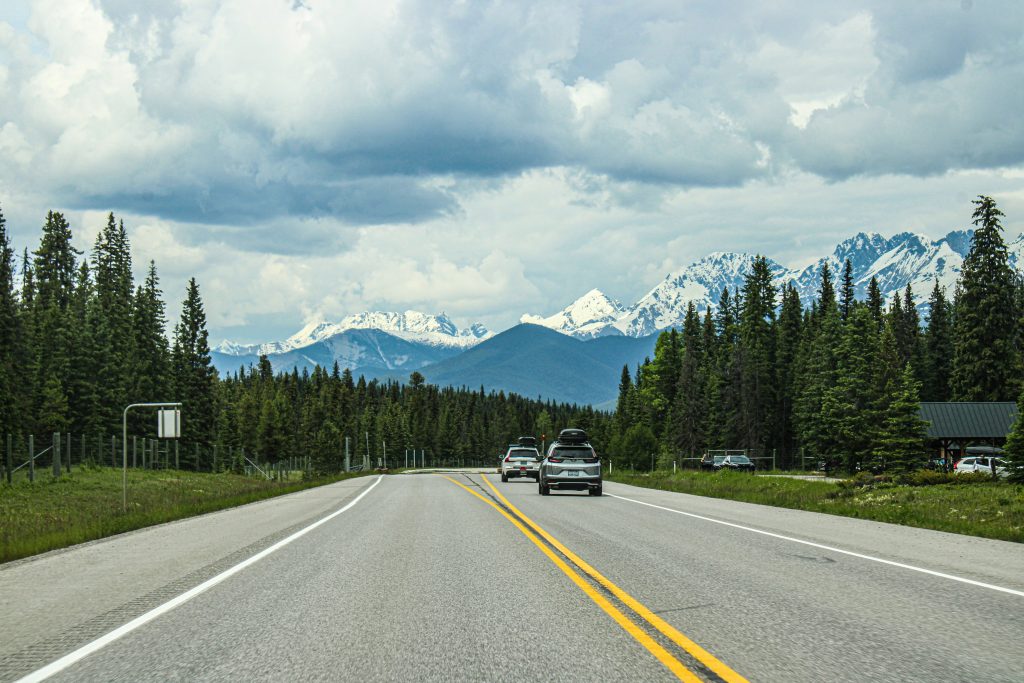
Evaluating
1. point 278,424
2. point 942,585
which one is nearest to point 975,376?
point 942,585

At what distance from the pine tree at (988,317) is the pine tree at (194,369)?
69.2 meters

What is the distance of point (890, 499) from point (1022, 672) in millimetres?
20268

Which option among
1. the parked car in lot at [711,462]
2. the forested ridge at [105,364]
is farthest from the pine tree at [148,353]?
the parked car in lot at [711,462]

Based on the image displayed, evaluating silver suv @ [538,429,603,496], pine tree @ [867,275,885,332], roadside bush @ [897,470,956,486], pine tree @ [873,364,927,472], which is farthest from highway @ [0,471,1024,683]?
pine tree @ [867,275,885,332]

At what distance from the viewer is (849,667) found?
20.6 feet

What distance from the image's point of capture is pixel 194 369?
3706 inches

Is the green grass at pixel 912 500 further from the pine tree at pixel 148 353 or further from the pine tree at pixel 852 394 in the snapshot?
the pine tree at pixel 148 353

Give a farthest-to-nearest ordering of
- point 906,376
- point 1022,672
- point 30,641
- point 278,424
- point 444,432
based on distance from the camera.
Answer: point 444,432
point 278,424
point 906,376
point 30,641
point 1022,672

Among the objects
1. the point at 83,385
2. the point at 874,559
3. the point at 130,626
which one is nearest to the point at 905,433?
the point at 874,559

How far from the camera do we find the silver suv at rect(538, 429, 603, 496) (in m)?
29.6

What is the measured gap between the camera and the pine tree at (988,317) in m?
70.0

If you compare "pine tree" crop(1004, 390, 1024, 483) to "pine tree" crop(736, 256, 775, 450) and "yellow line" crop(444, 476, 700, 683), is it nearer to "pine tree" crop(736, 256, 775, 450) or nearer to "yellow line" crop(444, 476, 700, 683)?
"yellow line" crop(444, 476, 700, 683)

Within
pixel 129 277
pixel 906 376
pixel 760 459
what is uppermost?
pixel 129 277

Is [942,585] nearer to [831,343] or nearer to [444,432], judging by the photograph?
[831,343]
